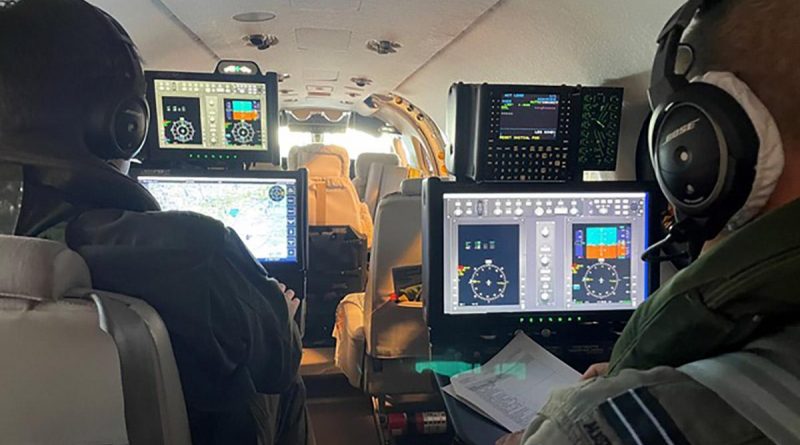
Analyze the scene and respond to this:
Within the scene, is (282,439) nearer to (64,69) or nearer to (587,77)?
(64,69)

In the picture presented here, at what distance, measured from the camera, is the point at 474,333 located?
1473 mm

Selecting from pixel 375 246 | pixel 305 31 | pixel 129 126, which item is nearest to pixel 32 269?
pixel 129 126

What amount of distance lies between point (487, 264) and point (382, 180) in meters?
4.59

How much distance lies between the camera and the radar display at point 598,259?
4.84 ft

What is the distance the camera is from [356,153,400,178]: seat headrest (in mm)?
6078

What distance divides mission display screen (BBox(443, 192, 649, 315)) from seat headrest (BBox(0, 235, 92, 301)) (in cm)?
84

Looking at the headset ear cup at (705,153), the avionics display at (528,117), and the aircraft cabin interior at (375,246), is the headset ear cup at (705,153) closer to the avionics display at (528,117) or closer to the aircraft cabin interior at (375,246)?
the aircraft cabin interior at (375,246)

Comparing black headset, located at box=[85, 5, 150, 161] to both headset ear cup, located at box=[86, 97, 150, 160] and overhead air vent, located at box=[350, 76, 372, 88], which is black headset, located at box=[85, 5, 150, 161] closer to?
headset ear cup, located at box=[86, 97, 150, 160]

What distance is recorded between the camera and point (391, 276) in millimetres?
2525

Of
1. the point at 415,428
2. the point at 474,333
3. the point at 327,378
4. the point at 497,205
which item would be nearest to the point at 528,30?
the point at 497,205

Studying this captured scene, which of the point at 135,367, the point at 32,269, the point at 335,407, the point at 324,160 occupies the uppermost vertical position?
the point at 324,160

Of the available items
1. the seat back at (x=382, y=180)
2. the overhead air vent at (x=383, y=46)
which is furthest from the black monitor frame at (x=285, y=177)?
the seat back at (x=382, y=180)

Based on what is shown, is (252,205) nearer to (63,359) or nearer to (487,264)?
(487,264)

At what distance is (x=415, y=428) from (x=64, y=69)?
191 cm
